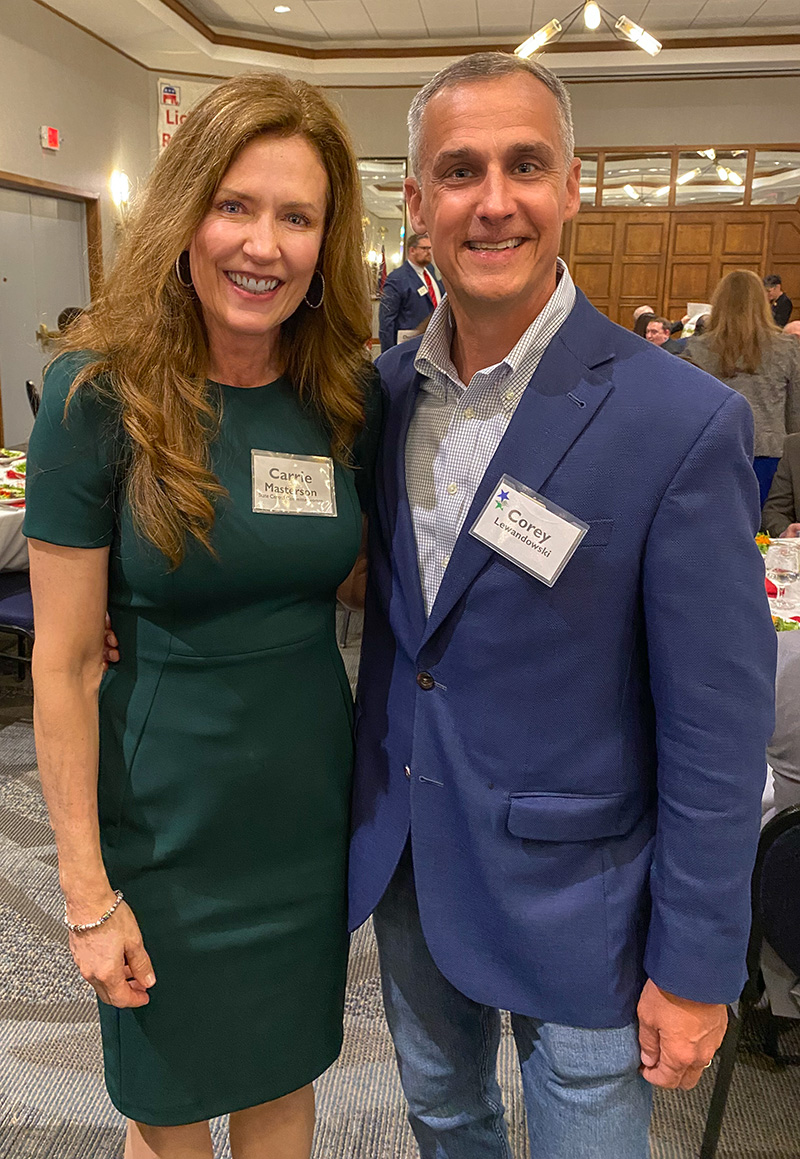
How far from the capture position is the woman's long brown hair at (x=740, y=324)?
14.8 ft

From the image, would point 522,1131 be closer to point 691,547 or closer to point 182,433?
point 691,547

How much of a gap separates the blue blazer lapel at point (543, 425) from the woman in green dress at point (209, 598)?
23 centimetres

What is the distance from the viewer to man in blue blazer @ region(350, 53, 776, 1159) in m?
1.01

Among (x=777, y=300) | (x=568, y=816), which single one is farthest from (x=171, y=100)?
(x=568, y=816)

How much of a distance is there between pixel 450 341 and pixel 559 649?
1.53 ft

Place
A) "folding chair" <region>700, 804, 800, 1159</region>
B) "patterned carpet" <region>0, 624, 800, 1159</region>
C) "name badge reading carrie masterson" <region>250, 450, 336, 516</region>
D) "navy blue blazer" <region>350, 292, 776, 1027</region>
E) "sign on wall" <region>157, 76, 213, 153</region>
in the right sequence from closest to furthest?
"navy blue blazer" <region>350, 292, 776, 1027</region> → "name badge reading carrie masterson" <region>250, 450, 336, 516</region> → "folding chair" <region>700, 804, 800, 1159</region> → "patterned carpet" <region>0, 624, 800, 1159</region> → "sign on wall" <region>157, 76, 213, 153</region>

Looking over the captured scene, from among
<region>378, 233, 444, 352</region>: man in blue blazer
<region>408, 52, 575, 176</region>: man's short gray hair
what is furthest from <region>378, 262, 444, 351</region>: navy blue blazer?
<region>408, 52, 575, 176</region>: man's short gray hair

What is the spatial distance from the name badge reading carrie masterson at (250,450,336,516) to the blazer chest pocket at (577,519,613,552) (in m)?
0.37

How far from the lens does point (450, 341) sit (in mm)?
1253

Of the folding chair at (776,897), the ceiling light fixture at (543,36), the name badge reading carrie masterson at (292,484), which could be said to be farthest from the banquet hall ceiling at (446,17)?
the folding chair at (776,897)

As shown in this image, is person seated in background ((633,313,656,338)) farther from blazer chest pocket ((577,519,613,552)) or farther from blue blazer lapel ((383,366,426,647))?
blazer chest pocket ((577,519,613,552))

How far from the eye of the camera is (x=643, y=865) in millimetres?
1124

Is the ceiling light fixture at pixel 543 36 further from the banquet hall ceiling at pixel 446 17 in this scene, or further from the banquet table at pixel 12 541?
the banquet table at pixel 12 541

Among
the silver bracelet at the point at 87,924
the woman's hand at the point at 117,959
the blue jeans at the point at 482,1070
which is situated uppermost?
the silver bracelet at the point at 87,924
